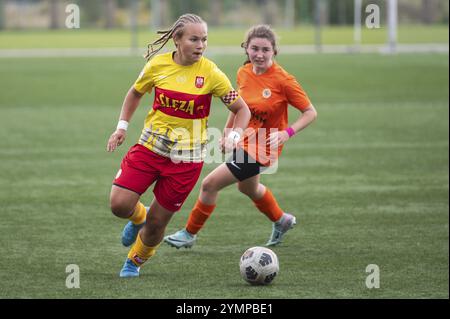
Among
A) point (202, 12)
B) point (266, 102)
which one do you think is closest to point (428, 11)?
point (202, 12)

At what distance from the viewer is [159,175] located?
7465 millimetres

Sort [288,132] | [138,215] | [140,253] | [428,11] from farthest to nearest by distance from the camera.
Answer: [428,11] → [288,132] → [138,215] → [140,253]

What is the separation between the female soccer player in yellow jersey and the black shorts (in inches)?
37.9

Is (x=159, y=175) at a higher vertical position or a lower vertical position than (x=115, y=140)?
lower

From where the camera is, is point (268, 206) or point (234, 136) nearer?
point (234, 136)

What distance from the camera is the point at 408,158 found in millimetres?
14188

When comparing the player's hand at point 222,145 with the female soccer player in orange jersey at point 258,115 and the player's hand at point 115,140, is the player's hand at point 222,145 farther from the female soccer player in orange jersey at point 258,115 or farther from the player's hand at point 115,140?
the female soccer player in orange jersey at point 258,115

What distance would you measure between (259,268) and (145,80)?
1.64 m

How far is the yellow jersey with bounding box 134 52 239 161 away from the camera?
728cm

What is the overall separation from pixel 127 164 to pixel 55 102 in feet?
49.3

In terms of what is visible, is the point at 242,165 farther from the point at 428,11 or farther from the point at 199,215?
the point at 428,11

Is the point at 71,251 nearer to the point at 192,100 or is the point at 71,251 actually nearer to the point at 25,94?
the point at 192,100

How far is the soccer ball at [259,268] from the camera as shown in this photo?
732 cm

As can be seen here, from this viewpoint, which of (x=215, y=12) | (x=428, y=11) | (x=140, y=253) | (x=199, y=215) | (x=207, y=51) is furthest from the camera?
(x=215, y=12)
